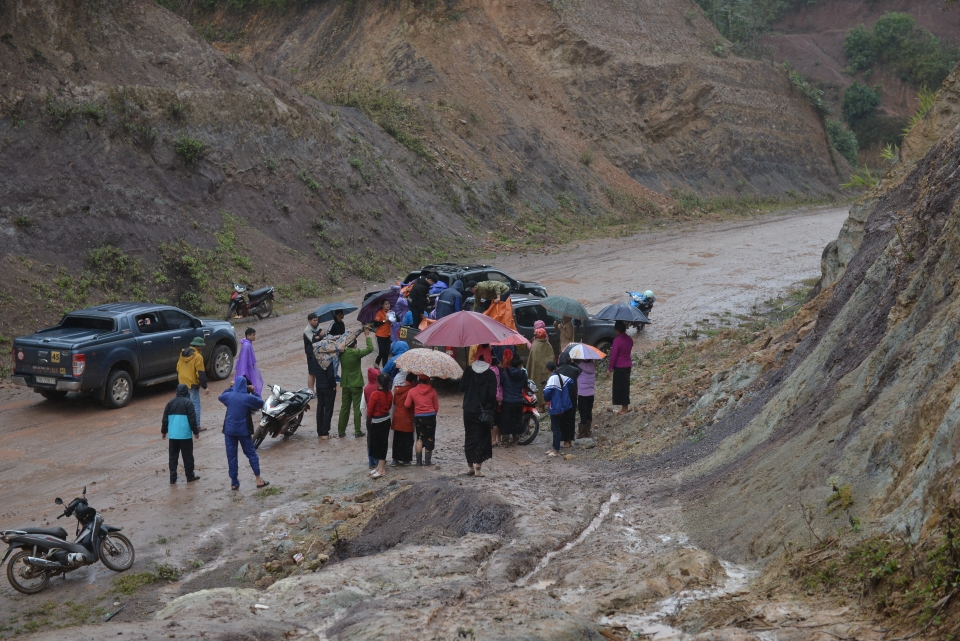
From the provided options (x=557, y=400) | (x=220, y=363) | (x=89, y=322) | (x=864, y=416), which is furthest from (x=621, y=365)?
(x=89, y=322)

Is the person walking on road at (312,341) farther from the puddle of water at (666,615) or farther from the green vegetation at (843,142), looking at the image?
the green vegetation at (843,142)

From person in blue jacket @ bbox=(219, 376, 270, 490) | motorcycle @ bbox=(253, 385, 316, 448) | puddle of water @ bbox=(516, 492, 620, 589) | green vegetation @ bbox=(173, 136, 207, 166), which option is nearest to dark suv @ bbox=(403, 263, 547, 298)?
motorcycle @ bbox=(253, 385, 316, 448)

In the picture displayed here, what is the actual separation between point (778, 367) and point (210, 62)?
2277 cm

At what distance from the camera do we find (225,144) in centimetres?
2803

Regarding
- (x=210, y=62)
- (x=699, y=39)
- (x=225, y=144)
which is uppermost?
(x=699, y=39)

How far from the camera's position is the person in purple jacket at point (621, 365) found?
14.1 metres

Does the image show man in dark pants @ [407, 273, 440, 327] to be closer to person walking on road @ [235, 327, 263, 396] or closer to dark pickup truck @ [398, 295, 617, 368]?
dark pickup truck @ [398, 295, 617, 368]

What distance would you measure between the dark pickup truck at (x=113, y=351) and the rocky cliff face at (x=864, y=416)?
9.81 metres

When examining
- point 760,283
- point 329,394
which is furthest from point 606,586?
point 760,283

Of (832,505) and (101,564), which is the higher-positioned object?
(832,505)

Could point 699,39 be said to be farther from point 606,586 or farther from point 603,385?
point 606,586

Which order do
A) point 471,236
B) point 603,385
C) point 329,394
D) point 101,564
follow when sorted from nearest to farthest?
point 101,564 < point 329,394 < point 603,385 < point 471,236

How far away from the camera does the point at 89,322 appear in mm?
15906

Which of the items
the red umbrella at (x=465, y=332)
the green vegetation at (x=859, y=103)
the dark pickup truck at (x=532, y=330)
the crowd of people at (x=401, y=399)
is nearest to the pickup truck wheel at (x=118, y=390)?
the crowd of people at (x=401, y=399)
